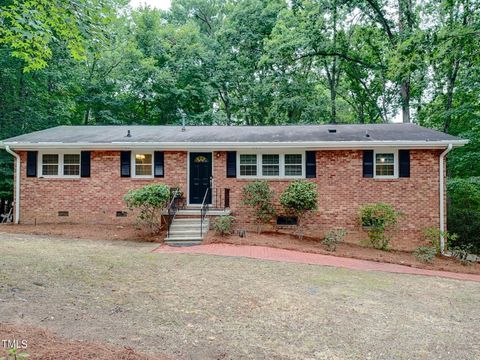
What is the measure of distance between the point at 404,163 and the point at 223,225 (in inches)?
266

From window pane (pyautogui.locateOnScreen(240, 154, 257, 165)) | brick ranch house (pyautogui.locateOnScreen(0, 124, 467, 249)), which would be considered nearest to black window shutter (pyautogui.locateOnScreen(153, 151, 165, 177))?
brick ranch house (pyautogui.locateOnScreen(0, 124, 467, 249))

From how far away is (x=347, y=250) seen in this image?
31.5 feet

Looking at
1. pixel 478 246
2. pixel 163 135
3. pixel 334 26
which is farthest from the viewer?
pixel 334 26

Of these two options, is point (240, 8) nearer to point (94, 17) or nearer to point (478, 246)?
point (94, 17)

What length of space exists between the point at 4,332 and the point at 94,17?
616cm

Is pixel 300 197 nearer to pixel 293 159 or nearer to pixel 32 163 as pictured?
pixel 293 159

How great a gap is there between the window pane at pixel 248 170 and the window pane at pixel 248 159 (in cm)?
11

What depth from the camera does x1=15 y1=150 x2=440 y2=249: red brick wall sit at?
10.7m

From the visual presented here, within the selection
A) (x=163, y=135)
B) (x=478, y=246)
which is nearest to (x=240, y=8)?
(x=163, y=135)

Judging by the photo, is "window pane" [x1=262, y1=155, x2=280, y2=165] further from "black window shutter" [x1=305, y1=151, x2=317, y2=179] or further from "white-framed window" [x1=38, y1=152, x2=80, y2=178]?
"white-framed window" [x1=38, y1=152, x2=80, y2=178]

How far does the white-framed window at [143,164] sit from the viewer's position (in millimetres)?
11578

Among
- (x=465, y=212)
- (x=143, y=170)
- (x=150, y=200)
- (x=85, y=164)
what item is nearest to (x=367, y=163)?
(x=465, y=212)

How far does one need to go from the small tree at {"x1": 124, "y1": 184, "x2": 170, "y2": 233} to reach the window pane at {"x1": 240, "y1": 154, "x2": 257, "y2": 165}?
3089 mm

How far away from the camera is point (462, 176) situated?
15.4 metres
